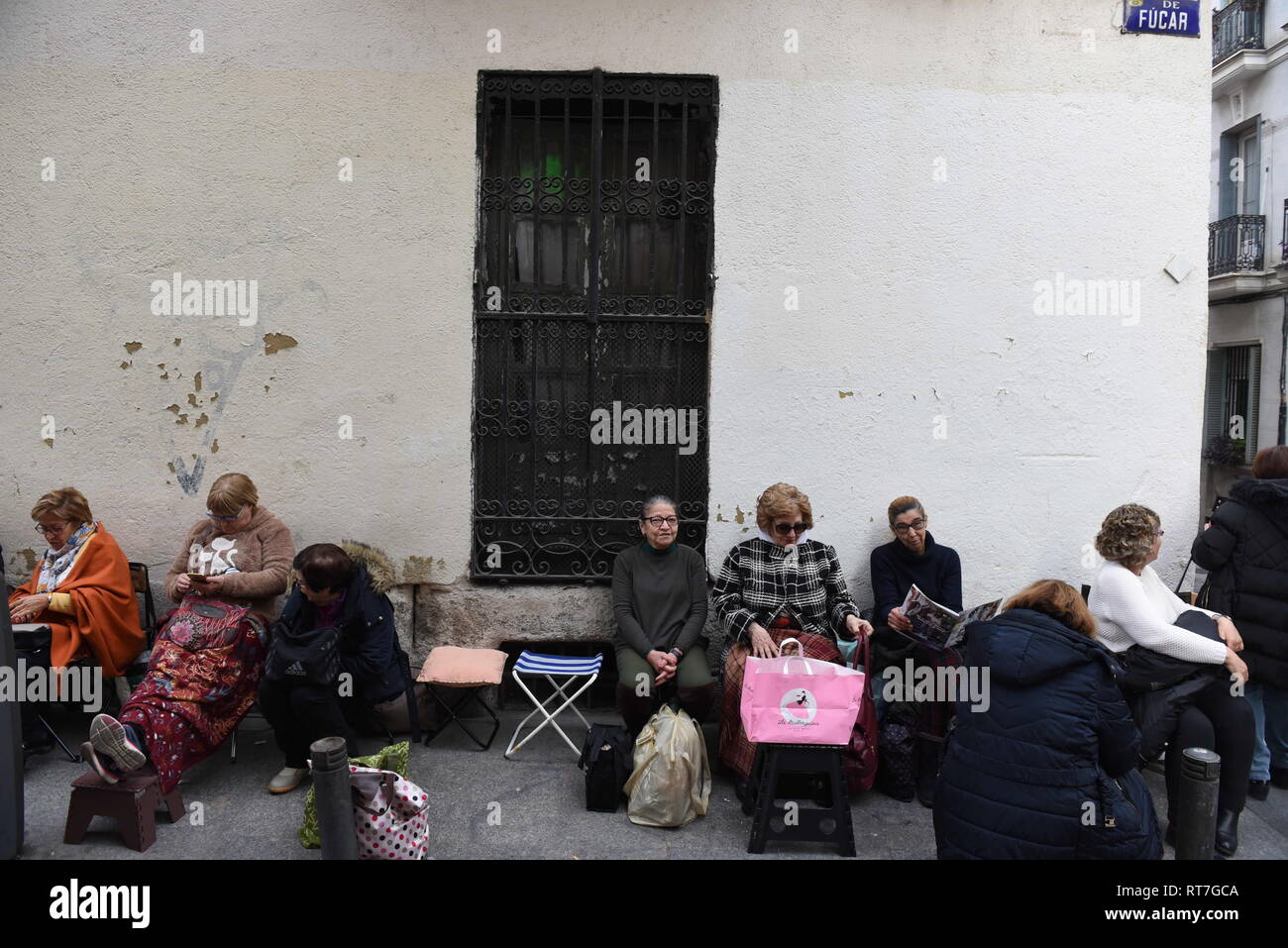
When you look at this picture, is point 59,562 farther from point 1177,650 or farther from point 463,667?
point 1177,650

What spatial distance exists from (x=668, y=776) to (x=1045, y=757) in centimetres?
170

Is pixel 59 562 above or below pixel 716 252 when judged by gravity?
below

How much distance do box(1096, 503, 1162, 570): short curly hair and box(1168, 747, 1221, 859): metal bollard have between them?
1.13 metres

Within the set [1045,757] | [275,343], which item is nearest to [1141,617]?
[1045,757]

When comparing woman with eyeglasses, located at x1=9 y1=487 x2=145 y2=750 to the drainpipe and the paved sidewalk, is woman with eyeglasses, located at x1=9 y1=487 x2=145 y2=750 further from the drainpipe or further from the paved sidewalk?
the drainpipe

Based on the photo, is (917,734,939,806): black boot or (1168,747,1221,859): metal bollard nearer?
(1168,747,1221,859): metal bollard

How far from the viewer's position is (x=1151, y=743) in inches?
165

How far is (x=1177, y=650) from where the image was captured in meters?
4.19

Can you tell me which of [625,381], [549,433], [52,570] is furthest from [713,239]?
[52,570]

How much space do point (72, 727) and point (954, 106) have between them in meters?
6.23

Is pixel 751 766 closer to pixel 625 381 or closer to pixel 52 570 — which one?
pixel 625 381

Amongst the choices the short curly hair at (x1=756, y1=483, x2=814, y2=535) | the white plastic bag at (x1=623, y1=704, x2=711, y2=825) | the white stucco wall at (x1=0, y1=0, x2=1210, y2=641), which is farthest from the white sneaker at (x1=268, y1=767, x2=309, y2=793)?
the short curly hair at (x1=756, y1=483, x2=814, y2=535)

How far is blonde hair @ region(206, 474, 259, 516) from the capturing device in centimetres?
489

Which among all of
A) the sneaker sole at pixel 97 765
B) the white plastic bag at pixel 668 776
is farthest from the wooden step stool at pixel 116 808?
the white plastic bag at pixel 668 776
